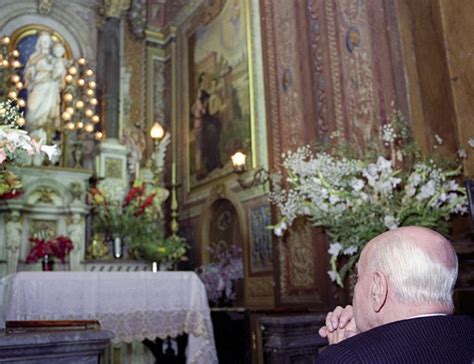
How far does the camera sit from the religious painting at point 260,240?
7.45 metres

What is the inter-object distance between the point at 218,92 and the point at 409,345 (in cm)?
830

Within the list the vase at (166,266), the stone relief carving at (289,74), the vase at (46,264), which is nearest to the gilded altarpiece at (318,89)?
the stone relief carving at (289,74)

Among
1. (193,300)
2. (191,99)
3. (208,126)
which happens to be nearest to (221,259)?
(208,126)

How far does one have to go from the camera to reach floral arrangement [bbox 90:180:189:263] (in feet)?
24.8

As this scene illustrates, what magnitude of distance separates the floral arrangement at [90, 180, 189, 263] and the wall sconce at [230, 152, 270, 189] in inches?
49.3

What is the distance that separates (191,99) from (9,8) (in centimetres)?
339

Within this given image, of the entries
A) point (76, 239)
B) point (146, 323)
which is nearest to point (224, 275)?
point (76, 239)

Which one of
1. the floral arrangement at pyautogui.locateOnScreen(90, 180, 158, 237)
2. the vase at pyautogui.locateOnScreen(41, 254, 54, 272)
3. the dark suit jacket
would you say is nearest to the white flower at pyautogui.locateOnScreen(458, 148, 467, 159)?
the dark suit jacket

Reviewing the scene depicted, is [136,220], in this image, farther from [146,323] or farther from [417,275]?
[417,275]

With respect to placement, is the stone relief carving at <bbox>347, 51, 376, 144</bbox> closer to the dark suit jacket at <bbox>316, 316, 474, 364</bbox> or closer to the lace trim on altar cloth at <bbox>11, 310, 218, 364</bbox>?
the lace trim on altar cloth at <bbox>11, 310, 218, 364</bbox>

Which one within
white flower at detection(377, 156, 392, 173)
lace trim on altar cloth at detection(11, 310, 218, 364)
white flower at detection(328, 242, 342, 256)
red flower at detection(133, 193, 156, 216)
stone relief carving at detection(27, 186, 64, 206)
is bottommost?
lace trim on altar cloth at detection(11, 310, 218, 364)

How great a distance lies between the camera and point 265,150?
774cm

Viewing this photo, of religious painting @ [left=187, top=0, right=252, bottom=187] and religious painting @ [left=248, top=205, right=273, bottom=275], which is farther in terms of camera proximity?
religious painting @ [left=187, top=0, right=252, bottom=187]

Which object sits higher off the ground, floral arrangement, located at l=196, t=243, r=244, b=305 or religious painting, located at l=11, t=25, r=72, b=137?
religious painting, located at l=11, t=25, r=72, b=137
